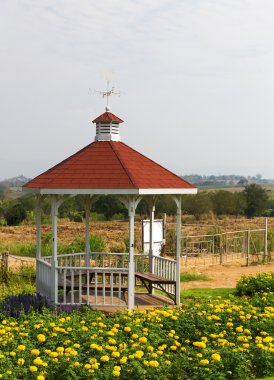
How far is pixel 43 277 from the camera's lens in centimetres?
1088

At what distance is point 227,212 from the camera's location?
54.0 m

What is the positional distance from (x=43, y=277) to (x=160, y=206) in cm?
3597

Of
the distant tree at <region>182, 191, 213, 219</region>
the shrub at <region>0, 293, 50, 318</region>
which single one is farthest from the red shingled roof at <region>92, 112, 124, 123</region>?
the distant tree at <region>182, 191, 213, 219</region>

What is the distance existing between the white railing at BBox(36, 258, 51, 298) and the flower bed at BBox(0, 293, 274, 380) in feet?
4.79

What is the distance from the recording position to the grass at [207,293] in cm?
1273

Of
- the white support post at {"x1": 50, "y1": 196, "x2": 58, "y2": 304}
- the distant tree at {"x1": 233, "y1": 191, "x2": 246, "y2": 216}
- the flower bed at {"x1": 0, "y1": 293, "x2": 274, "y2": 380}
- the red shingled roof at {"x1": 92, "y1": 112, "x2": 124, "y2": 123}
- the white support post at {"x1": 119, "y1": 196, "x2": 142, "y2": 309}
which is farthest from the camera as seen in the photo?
the distant tree at {"x1": 233, "y1": 191, "x2": 246, "y2": 216}

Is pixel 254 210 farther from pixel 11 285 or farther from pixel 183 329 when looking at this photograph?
pixel 183 329

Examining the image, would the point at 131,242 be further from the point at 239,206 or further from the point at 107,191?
the point at 239,206

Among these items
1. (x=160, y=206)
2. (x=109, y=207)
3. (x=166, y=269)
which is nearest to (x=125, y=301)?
(x=166, y=269)

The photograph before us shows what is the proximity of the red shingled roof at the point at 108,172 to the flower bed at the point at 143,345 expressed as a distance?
2.39 metres

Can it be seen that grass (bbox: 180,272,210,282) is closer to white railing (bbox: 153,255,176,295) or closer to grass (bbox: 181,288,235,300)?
grass (bbox: 181,288,235,300)

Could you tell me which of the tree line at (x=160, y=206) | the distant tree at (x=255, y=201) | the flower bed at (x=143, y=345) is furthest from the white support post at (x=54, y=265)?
the distant tree at (x=255, y=201)

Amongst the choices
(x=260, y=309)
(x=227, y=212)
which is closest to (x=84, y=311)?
(x=260, y=309)

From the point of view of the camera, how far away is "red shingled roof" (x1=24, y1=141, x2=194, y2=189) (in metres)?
9.86
